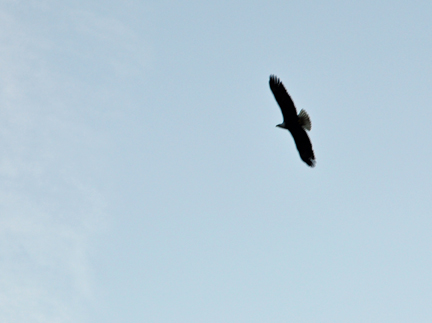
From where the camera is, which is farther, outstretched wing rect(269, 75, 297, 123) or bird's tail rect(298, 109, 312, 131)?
bird's tail rect(298, 109, 312, 131)

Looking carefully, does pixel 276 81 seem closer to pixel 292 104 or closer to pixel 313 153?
pixel 292 104

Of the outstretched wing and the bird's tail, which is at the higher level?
the outstretched wing

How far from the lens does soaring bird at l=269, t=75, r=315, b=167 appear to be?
2727 centimetres

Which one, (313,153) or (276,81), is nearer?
(276,81)

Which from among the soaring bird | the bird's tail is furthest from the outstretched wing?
the bird's tail

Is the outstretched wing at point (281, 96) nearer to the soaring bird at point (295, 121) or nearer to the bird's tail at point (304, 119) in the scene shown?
the soaring bird at point (295, 121)

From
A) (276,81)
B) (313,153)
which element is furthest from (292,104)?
(313,153)

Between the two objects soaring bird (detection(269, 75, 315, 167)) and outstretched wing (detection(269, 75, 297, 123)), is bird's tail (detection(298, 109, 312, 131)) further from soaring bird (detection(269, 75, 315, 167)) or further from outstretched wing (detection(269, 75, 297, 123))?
outstretched wing (detection(269, 75, 297, 123))

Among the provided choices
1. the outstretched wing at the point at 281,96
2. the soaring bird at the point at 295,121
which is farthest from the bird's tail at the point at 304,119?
the outstretched wing at the point at 281,96

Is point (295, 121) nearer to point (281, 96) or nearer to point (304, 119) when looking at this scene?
point (304, 119)

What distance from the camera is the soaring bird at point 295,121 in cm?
2727

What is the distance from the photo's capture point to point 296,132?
28938 millimetres

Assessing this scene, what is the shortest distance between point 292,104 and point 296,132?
83.7 inches

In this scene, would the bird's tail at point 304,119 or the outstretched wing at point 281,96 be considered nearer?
the outstretched wing at point 281,96
